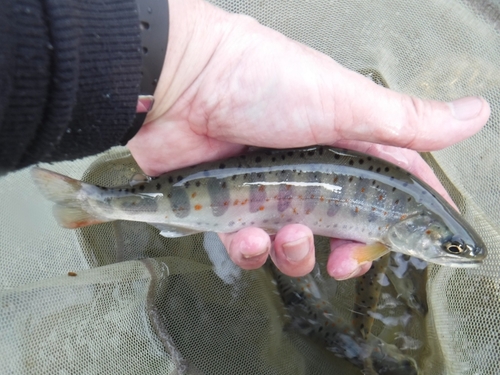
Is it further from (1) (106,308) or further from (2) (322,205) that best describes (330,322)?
(1) (106,308)

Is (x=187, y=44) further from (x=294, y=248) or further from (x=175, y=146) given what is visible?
(x=294, y=248)

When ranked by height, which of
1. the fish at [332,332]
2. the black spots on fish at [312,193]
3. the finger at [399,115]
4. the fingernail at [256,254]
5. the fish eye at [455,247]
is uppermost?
the finger at [399,115]

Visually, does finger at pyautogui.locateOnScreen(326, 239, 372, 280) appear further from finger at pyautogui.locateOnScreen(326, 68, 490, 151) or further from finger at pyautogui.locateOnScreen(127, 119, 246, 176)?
finger at pyautogui.locateOnScreen(127, 119, 246, 176)

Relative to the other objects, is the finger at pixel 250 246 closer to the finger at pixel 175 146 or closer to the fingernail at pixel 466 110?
the finger at pixel 175 146

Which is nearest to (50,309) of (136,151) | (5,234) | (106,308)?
(106,308)

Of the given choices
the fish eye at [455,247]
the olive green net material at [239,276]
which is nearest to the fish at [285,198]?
the fish eye at [455,247]
